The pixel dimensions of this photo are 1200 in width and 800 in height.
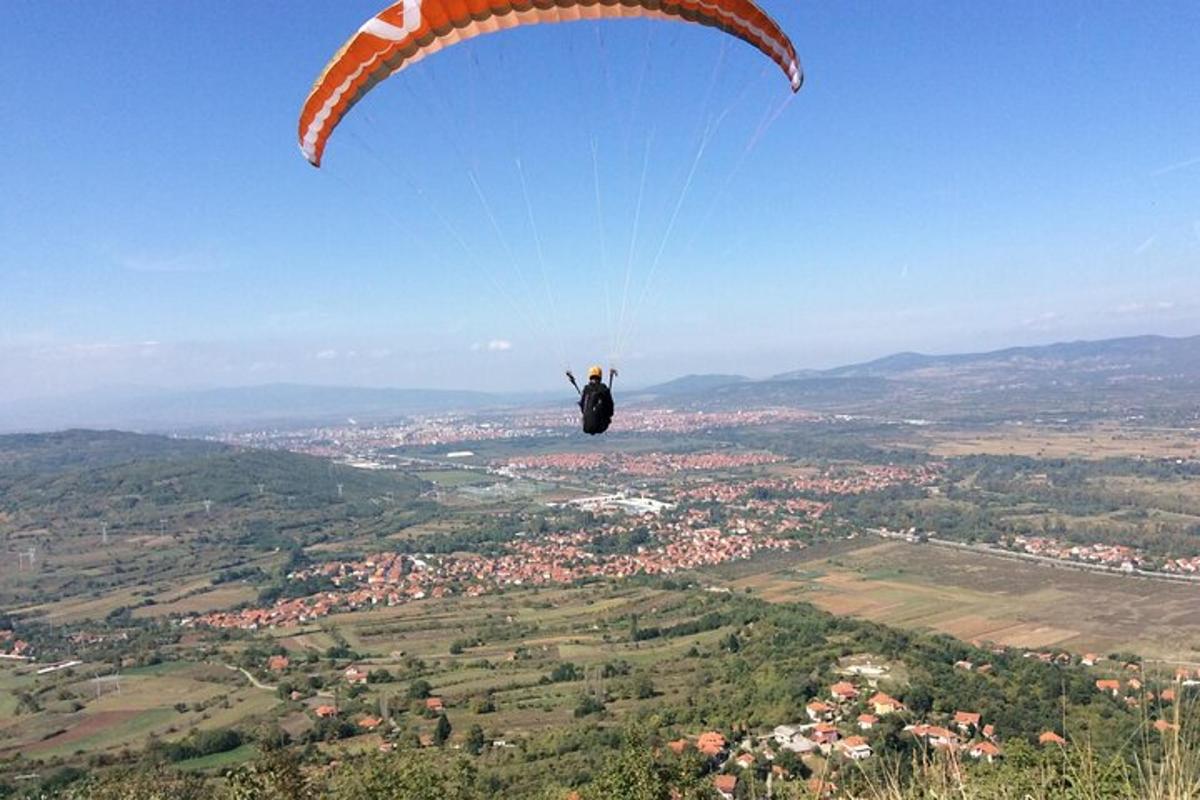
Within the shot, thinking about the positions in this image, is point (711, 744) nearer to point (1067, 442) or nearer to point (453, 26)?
point (453, 26)

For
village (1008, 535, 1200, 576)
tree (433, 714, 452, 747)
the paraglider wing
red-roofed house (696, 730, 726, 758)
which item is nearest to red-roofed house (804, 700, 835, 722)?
red-roofed house (696, 730, 726, 758)

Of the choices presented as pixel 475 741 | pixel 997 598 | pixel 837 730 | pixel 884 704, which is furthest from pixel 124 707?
pixel 997 598

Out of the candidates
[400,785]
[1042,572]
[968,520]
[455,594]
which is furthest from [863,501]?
[400,785]

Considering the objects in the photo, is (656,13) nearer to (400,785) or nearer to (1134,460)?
(400,785)

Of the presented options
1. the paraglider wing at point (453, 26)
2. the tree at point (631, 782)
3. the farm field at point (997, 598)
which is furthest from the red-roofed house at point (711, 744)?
the paraglider wing at point (453, 26)

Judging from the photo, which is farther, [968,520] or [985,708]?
[968,520]

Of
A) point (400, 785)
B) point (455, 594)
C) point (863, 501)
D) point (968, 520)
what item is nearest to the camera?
point (400, 785)

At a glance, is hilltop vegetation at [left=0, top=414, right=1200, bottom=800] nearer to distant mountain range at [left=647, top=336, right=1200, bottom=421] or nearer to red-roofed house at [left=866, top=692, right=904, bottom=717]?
red-roofed house at [left=866, top=692, right=904, bottom=717]
